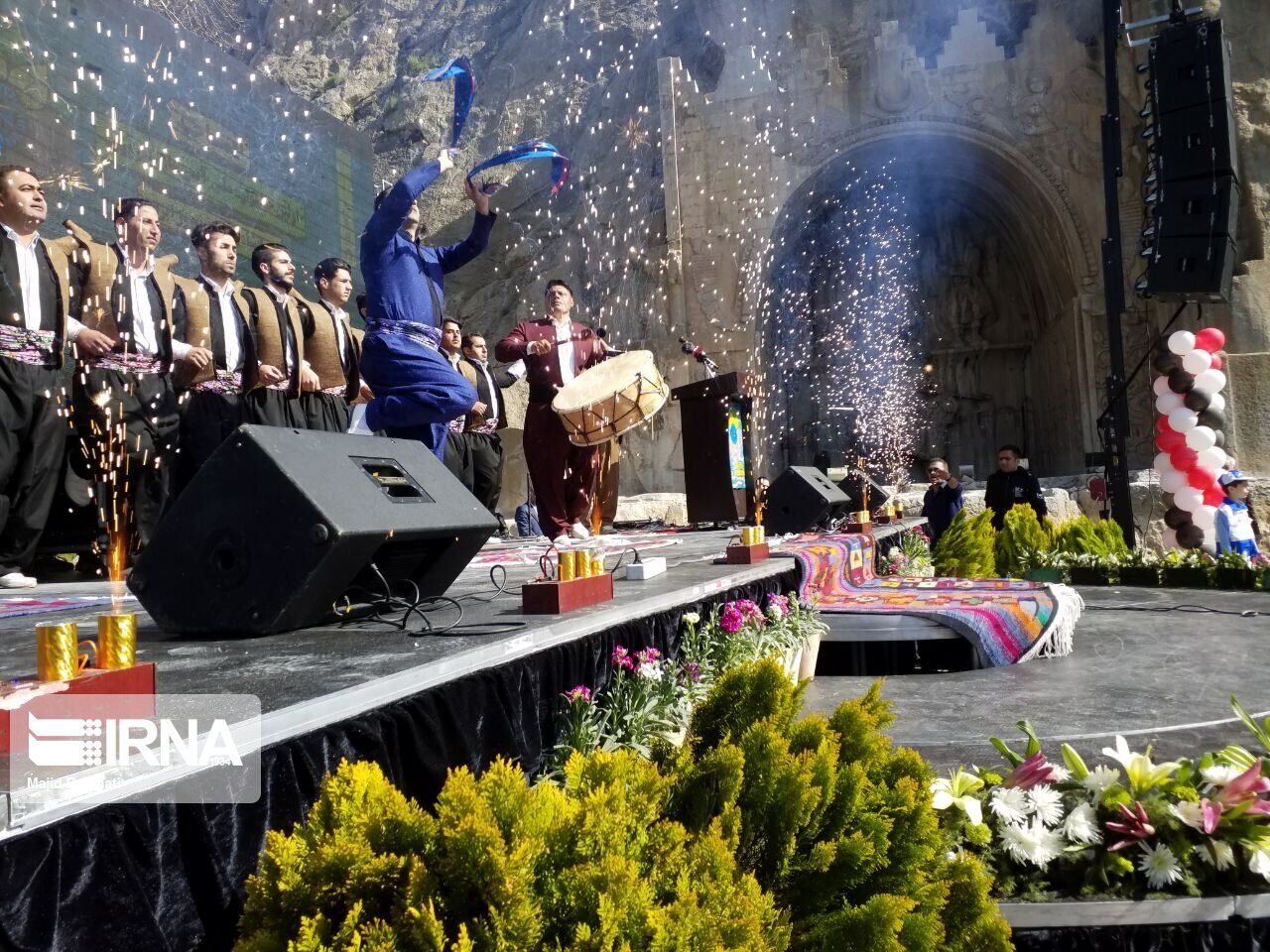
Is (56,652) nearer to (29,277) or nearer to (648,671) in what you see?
(648,671)

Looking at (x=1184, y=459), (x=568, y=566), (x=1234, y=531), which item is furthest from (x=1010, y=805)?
(x=1184, y=459)

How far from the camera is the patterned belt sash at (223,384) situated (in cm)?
596

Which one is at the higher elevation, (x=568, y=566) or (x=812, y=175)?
(x=812, y=175)

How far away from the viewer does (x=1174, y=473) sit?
9.62 m

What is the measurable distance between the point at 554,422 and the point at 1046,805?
4.80 meters

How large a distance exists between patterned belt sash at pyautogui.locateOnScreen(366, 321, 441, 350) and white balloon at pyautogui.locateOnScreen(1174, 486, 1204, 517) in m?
8.18

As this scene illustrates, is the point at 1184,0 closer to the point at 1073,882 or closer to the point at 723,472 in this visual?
the point at 723,472

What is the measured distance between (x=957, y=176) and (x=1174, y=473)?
9.06m

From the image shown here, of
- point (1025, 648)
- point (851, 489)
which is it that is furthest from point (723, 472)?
point (1025, 648)

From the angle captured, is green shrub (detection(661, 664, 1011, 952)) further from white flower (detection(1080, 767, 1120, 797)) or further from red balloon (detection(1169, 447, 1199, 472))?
red balloon (detection(1169, 447, 1199, 472))

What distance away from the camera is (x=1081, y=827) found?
185 centimetres

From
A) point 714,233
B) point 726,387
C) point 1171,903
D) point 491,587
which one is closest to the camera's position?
point 1171,903

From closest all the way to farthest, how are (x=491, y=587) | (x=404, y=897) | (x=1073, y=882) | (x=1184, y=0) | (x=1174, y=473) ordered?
(x=404, y=897)
(x=1073, y=882)
(x=491, y=587)
(x=1174, y=473)
(x=1184, y=0)

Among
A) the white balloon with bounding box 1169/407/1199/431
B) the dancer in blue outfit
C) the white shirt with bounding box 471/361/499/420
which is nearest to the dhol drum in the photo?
the dancer in blue outfit
